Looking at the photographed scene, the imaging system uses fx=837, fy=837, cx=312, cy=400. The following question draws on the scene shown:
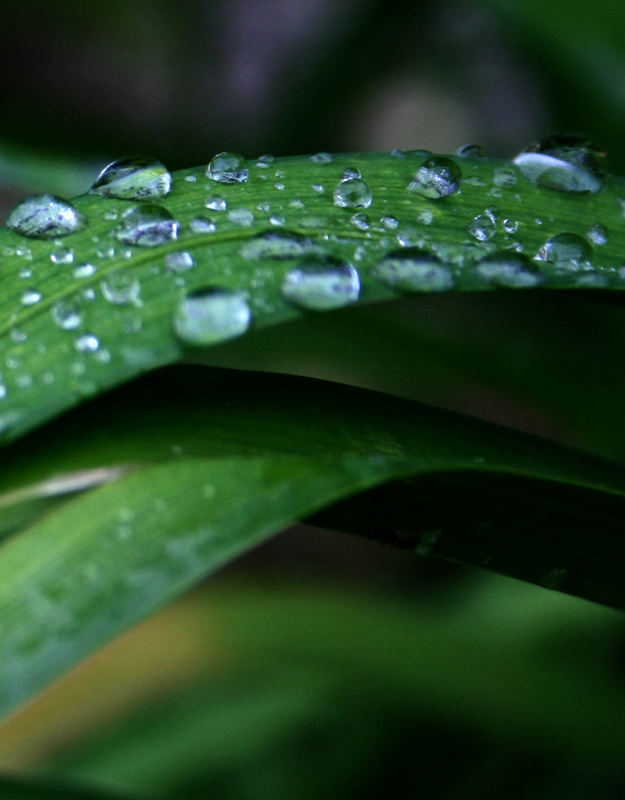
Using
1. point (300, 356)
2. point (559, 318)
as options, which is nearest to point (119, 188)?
point (559, 318)

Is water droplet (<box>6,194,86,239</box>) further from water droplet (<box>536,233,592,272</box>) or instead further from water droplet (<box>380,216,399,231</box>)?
water droplet (<box>536,233,592,272</box>)

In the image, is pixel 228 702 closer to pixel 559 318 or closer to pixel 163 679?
pixel 163 679

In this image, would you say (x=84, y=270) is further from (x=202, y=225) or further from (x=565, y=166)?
(x=565, y=166)

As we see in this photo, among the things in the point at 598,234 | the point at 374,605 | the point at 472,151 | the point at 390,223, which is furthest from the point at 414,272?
the point at 374,605

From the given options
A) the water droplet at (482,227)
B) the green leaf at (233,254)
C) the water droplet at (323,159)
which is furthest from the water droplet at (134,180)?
the water droplet at (482,227)

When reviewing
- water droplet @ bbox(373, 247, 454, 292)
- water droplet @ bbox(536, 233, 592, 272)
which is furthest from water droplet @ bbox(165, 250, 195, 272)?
water droplet @ bbox(536, 233, 592, 272)

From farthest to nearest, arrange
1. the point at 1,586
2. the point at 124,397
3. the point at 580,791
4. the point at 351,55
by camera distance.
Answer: the point at 351,55 < the point at 580,791 < the point at 124,397 < the point at 1,586

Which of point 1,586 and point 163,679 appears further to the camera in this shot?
point 163,679
